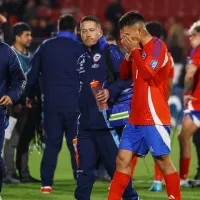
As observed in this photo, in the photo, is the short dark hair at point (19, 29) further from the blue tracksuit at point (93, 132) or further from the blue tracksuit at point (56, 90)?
the blue tracksuit at point (93, 132)

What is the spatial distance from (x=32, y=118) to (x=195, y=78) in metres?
2.39

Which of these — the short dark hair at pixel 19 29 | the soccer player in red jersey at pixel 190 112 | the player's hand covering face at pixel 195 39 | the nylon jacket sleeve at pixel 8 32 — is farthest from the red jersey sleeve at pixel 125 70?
the short dark hair at pixel 19 29

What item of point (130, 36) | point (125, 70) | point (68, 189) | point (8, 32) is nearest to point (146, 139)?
point (125, 70)

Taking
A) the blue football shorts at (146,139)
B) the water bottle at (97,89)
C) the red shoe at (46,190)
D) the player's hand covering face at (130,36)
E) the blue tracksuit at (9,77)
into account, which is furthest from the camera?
the red shoe at (46,190)

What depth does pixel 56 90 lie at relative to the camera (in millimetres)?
10484

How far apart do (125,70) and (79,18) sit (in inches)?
682

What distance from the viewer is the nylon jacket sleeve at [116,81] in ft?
27.5

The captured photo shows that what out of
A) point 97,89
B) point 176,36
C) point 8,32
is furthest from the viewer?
point 176,36

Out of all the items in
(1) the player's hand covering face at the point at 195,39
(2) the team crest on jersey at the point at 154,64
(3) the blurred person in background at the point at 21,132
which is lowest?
(3) the blurred person in background at the point at 21,132

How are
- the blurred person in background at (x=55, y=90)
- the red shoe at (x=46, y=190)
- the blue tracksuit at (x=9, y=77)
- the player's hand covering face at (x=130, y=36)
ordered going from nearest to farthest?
the player's hand covering face at (x=130, y=36), the blue tracksuit at (x=9, y=77), the red shoe at (x=46, y=190), the blurred person in background at (x=55, y=90)

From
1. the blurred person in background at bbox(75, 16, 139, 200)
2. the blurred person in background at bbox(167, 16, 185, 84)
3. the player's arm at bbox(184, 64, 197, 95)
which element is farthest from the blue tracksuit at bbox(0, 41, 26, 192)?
the blurred person in background at bbox(167, 16, 185, 84)

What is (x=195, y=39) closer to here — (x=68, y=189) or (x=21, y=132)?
(x=68, y=189)

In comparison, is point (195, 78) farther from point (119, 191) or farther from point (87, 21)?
point (119, 191)

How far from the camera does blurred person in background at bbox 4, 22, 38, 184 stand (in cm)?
1150
